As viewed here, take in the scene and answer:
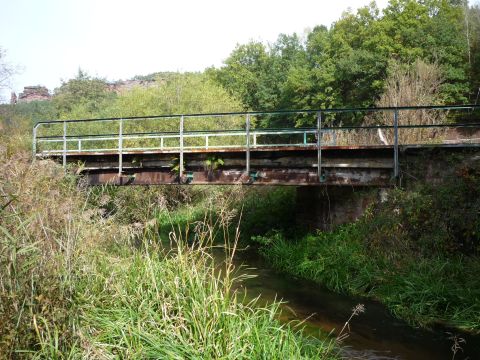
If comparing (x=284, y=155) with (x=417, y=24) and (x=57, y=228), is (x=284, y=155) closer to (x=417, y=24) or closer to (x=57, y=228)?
(x=57, y=228)

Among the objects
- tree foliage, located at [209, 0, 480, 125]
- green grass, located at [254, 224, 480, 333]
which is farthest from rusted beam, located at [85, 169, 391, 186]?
tree foliage, located at [209, 0, 480, 125]

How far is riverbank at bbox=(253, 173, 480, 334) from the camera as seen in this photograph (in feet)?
27.5

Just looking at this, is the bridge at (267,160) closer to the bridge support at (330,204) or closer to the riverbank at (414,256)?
the bridge support at (330,204)

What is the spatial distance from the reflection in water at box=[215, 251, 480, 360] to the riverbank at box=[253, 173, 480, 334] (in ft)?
1.01

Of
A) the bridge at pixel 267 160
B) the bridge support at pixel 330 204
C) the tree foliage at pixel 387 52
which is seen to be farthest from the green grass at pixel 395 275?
the tree foliage at pixel 387 52

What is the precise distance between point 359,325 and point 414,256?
278 centimetres

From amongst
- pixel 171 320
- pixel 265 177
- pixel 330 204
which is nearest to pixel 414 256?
pixel 330 204

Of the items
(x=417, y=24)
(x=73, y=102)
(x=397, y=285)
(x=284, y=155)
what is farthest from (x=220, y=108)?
(x=73, y=102)

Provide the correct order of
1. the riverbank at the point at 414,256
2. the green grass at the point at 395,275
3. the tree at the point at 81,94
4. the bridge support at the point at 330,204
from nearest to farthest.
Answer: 1. the green grass at the point at 395,275
2. the riverbank at the point at 414,256
3. the bridge support at the point at 330,204
4. the tree at the point at 81,94

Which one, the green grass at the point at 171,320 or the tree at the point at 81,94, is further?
the tree at the point at 81,94

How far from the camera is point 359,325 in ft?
26.1

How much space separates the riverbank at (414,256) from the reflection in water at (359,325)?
0.31 meters

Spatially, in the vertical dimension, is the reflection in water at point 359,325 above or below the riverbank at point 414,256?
below

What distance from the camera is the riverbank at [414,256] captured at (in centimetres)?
838
